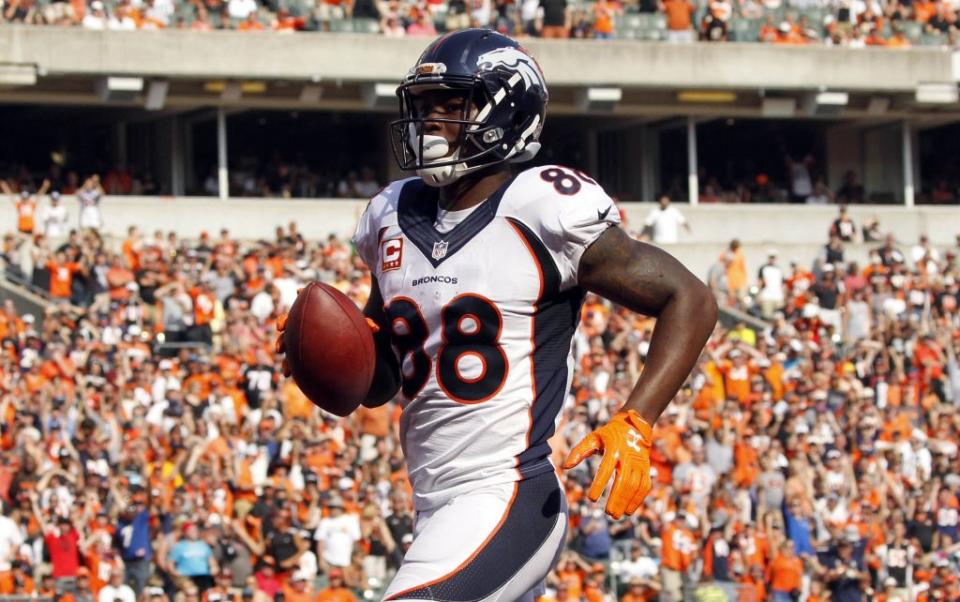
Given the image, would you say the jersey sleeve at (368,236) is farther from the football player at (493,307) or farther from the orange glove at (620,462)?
the orange glove at (620,462)

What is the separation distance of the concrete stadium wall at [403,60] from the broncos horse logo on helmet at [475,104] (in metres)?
18.3

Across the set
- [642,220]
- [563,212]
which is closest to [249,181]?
[642,220]

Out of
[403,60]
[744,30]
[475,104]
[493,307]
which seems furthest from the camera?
[744,30]

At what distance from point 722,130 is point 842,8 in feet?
9.89

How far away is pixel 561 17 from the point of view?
24.5 m

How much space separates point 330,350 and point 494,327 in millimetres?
442

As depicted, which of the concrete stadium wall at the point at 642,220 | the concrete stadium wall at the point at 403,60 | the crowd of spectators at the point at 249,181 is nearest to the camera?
the concrete stadium wall at the point at 642,220

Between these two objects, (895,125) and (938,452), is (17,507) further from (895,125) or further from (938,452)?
(895,125)

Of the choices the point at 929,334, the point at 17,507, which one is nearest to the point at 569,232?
the point at 17,507

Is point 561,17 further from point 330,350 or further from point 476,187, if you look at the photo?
point 330,350

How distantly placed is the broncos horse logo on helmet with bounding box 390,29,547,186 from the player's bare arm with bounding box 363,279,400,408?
1.36ft

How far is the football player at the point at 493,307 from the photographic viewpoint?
4.75 m

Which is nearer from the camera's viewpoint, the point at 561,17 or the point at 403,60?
the point at 403,60

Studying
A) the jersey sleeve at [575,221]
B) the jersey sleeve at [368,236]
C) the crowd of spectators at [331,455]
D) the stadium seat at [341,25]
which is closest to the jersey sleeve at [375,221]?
the jersey sleeve at [368,236]
